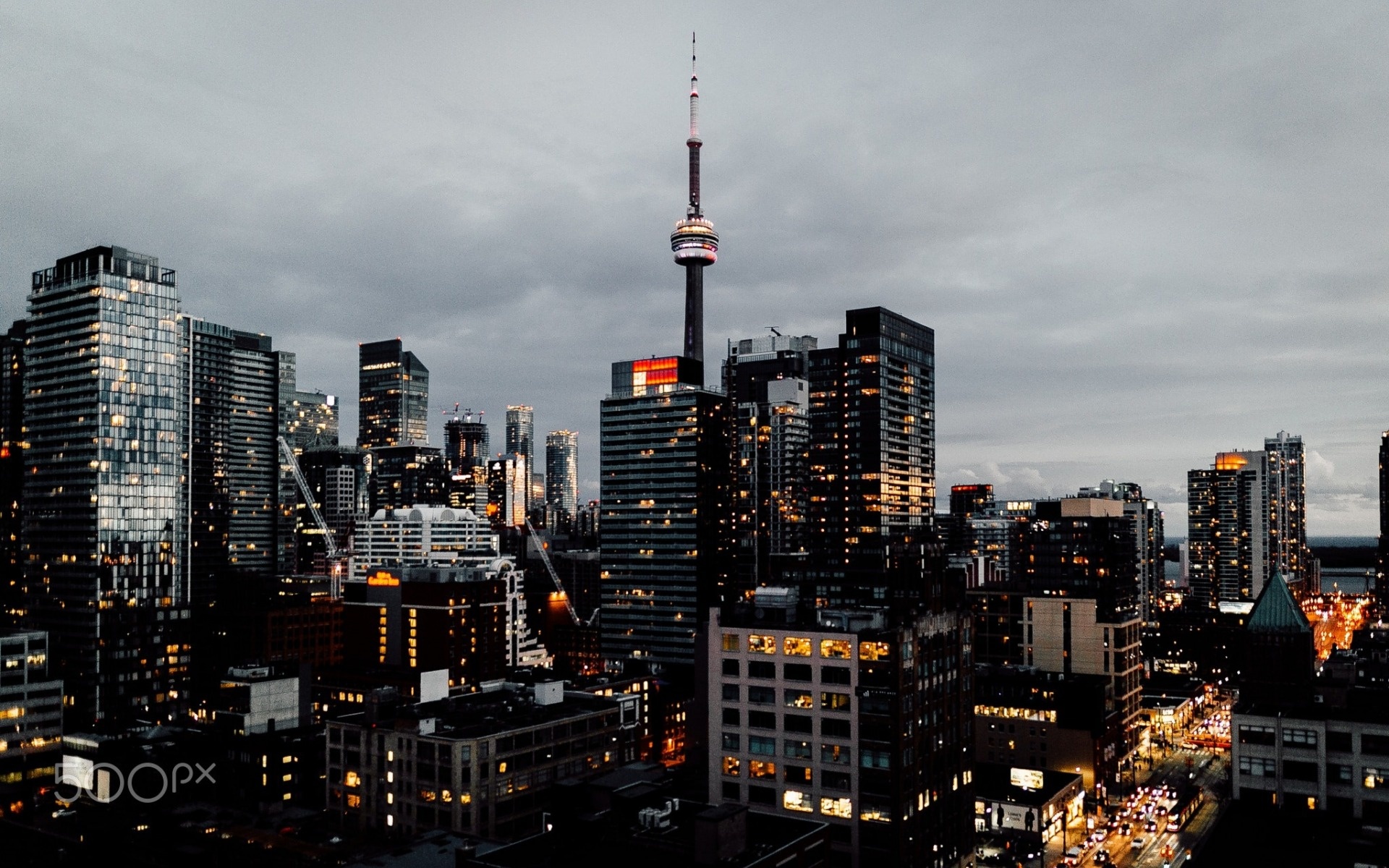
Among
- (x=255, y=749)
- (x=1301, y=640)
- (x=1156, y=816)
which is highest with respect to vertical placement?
(x=1301, y=640)

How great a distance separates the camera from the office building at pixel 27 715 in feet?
548

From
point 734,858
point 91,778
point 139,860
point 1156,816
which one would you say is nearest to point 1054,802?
point 1156,816

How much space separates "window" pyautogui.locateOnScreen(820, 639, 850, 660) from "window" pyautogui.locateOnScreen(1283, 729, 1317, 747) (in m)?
50.3

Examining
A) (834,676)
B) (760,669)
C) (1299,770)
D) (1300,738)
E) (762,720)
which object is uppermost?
(834,676)

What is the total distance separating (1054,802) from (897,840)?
187 feet

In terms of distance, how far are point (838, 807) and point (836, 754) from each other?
17.5ft

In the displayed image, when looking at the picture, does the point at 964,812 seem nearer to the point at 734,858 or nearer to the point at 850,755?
the point at 850,755

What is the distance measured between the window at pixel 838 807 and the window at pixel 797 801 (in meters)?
1.42

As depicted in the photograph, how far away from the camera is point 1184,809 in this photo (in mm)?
166625

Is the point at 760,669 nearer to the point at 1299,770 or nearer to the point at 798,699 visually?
the point at 798,699

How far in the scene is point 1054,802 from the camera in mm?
147625

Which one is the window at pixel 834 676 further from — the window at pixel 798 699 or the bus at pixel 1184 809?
the bus at pixel 1184 809

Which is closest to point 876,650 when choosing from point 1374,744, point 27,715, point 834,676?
point 834,676

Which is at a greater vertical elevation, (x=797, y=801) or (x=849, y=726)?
(x=849, y=726)
